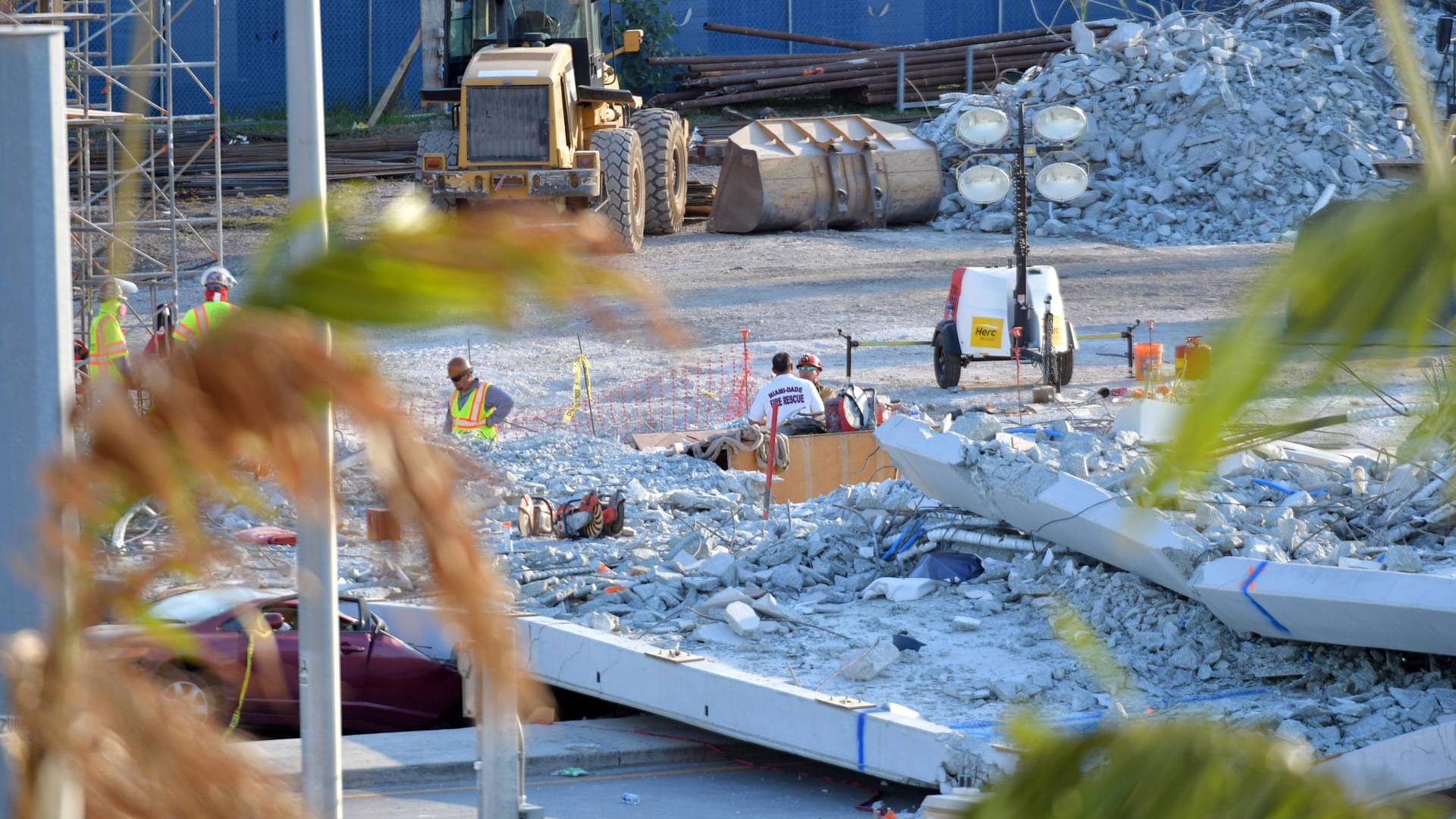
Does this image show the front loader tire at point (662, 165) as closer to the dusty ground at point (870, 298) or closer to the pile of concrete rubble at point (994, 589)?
the dusty ground at point (870, 298)

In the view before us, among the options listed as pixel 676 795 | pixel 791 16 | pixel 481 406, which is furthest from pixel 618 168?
pixel 791 16

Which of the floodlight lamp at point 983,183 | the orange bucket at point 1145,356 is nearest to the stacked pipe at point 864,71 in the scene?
the orange bucket at point 1145,356

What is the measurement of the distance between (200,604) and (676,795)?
8.76 meters

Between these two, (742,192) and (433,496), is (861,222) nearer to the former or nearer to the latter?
(742,192)

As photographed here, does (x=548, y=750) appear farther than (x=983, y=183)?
No

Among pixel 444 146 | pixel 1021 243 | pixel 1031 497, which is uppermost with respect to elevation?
pixel 444 146

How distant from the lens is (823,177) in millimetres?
27547

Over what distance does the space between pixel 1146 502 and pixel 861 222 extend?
28.1 m

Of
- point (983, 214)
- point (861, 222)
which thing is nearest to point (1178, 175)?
point (983, 214)

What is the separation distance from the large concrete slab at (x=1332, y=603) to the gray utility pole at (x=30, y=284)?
26.7 feet

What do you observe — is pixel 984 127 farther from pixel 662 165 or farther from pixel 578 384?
pixel 662 165

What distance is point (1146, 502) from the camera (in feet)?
2.01

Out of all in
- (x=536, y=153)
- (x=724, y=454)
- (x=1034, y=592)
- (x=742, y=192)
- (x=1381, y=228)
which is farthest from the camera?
(x=742, y=192)

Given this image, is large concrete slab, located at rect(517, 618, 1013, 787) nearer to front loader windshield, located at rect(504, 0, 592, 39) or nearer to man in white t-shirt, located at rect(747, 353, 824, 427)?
man in white t-shirt, located at rect(747, 353, 824, 427)
